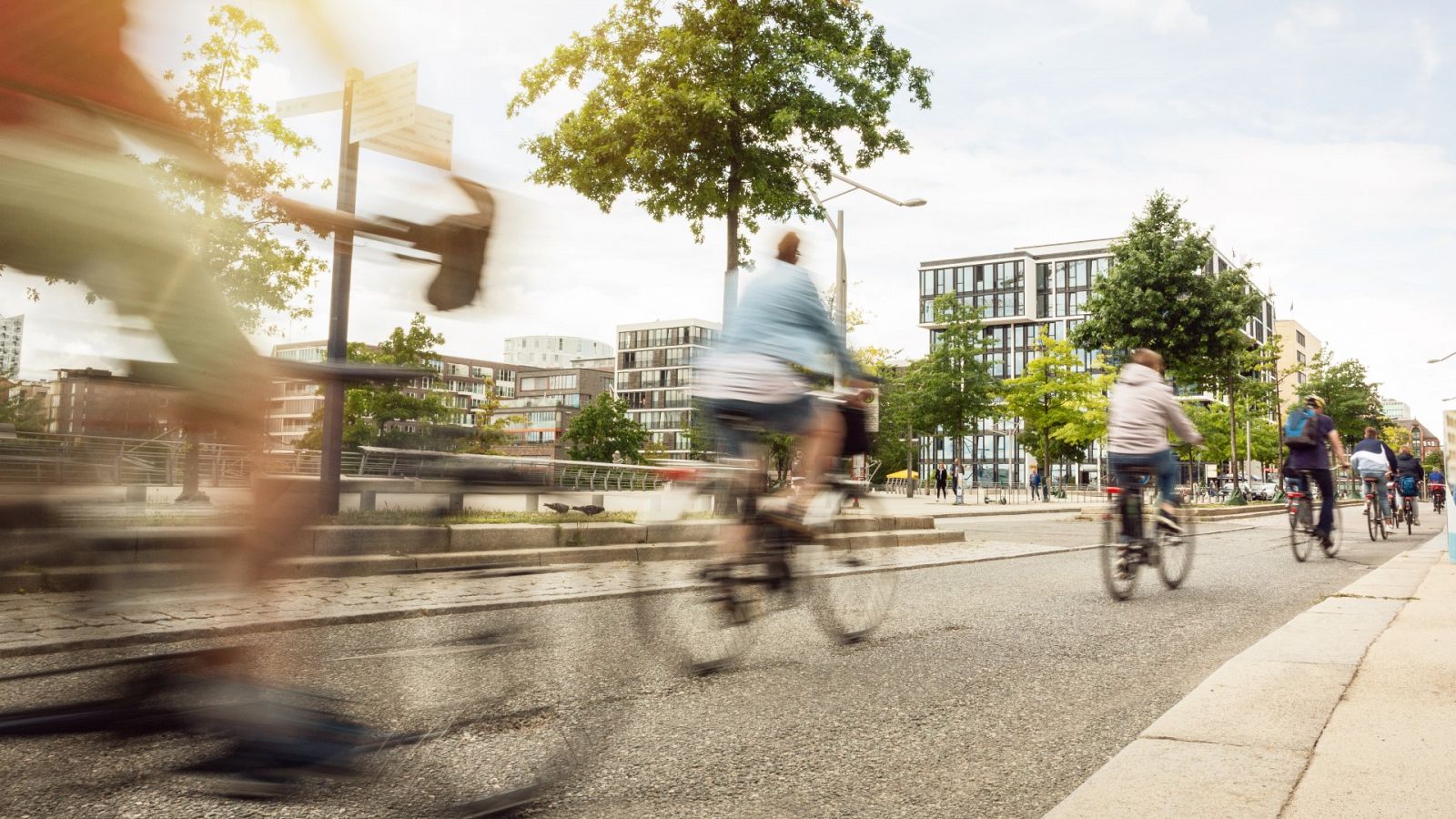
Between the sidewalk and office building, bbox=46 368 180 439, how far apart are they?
6.65ft

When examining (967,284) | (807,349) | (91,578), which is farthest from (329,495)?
(967,284)

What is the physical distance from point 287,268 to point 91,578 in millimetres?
542

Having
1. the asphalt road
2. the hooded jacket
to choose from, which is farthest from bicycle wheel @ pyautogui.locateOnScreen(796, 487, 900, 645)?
the hooded jacket

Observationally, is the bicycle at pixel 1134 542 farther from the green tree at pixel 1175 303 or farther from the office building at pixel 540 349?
the green tree at pixel 1175 303

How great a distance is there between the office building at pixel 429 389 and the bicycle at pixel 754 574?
205 cm

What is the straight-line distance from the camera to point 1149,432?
23.4ft

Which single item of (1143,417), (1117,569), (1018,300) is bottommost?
(1117,569)

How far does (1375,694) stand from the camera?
138 inches

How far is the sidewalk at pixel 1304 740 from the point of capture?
241 centimetres

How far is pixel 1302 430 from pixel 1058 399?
3043 centimetres

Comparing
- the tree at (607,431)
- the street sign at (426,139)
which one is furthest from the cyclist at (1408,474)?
the tree at (607,431)

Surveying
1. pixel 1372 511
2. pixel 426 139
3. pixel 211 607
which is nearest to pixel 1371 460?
pixel 1372 511

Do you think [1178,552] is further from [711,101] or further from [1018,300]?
[1018,300]

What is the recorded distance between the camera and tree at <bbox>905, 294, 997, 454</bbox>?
1670 inches
